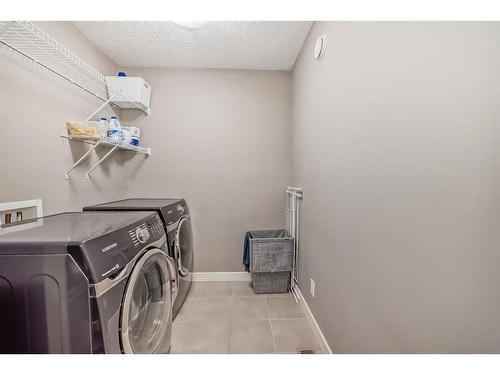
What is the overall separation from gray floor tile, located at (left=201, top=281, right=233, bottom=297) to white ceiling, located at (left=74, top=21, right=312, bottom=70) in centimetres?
245

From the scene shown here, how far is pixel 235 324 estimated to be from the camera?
6.09 ft

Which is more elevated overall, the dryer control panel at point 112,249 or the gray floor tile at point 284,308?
the dryer control panel at point 112,249

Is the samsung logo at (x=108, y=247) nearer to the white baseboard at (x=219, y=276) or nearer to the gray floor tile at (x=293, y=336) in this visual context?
the gray floor tile at (x=293, y=336)

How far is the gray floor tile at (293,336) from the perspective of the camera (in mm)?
1593

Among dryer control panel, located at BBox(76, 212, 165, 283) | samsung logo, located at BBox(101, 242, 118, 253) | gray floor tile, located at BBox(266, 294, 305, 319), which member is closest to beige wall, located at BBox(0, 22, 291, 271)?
gray floor tile, located at BBox(266, 294, 305, 319)

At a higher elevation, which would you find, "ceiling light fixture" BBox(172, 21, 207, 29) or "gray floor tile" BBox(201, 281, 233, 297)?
"ceiling light fixture" BBox(172, 21, 207, 29)

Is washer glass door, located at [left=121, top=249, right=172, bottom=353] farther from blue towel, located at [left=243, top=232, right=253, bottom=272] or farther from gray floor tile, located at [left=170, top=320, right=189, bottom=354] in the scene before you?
blue towel, located at [left=243, top=232, right=253, bottom=272]

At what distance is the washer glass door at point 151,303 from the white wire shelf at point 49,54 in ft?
3.92

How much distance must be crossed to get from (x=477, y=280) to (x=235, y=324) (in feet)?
5.68

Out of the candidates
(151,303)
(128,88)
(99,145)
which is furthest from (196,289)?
(128,88)

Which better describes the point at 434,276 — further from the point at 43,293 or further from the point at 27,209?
the point at 27,209

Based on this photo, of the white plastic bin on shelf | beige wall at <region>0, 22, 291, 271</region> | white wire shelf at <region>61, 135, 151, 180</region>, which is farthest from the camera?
beige wall at <region>0, 22, 291, 271</region>

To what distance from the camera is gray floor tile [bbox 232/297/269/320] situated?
1.96m

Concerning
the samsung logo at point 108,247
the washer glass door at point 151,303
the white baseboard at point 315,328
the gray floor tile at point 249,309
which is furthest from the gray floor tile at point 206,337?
the samsung logo at point 108,247
